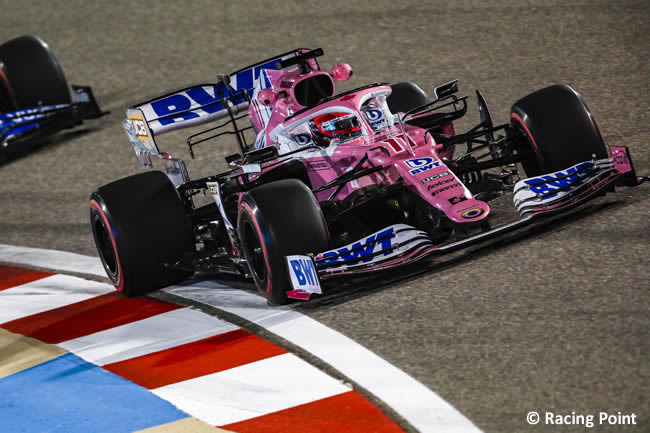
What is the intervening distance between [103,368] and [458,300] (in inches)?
78.7

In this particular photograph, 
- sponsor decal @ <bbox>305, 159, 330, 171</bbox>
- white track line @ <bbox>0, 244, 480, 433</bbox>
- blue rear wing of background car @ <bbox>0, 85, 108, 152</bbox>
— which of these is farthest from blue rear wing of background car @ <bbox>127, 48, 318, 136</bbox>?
blue rear wing of background car @ <bbox>0, 85, 108, 152</bbox>

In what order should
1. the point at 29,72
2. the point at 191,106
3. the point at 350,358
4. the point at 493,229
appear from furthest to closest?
the point at 29,72, the point at 191,106, the point at 493,229, the point at 350,358

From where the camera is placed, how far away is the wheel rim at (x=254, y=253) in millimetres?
5840

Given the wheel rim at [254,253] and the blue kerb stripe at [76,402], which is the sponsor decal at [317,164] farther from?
the blue kerb stripe at [76,402]

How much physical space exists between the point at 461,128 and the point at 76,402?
5329 mm

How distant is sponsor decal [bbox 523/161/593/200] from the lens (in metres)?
5.88

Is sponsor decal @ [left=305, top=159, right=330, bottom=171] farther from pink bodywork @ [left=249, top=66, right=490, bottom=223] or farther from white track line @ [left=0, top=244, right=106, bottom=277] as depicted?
white track line @ [left=0, top=244, right=106, bottom=277]

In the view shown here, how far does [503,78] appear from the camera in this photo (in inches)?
416

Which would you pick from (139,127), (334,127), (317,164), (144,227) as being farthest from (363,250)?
(139,127)

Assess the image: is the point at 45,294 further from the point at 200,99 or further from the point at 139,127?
the point at 200,99

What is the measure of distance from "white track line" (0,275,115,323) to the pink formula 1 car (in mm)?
336

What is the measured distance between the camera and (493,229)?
18.6 ft

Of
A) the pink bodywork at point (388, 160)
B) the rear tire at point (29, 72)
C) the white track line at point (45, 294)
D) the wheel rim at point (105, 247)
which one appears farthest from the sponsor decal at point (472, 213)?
the rear tire at point (29, 72)

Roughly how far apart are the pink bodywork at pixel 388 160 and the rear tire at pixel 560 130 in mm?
631
